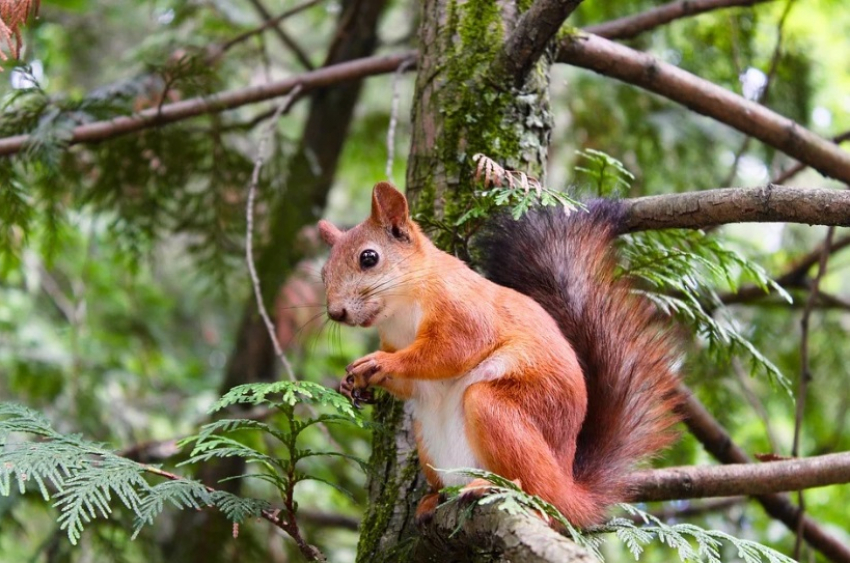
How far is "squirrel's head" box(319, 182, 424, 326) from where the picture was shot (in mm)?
1860

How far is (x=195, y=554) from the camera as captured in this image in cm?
335

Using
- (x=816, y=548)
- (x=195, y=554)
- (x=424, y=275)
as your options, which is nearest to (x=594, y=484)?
(x=424, y=275)

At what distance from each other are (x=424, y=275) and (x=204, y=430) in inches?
21.6

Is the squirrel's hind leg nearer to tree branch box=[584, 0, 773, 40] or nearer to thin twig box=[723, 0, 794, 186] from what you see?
thin twig box=[723, 0, 794, 186]

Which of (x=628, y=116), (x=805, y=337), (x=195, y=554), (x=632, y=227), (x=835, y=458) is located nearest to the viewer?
(x=632, y=227)

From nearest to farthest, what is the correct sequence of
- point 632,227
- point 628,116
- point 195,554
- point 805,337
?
point 632,227
point 805,337
point 195,554
point 628,116

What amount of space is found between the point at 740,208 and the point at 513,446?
A: 0.62 meters

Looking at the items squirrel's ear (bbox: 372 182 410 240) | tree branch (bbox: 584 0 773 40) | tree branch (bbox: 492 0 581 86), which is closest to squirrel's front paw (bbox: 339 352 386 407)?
squirrel's ear (bbox: 372 182 410 240)

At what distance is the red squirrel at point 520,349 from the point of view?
5.65ft

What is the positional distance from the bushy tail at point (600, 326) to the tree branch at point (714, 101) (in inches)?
23.5

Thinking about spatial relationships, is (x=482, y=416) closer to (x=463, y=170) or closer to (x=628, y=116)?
(x=463, y=170)

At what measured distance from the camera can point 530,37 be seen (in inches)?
77.5

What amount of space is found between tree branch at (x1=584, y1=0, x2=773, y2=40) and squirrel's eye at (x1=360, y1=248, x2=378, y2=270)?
127cm

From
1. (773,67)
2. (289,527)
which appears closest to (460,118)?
(289,527)
